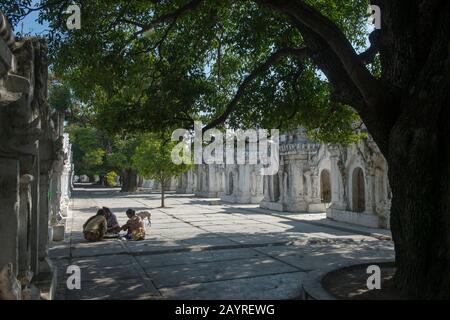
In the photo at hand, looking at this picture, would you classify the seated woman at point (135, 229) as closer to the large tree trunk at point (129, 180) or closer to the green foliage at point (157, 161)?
the green foliage at point (157, 161)

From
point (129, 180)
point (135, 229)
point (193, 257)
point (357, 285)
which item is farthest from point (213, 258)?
point (129, 180)

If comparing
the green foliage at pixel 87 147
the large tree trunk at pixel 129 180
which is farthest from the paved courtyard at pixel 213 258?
the large tree trunk at pixel 129 180

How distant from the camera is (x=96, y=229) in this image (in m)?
11.0

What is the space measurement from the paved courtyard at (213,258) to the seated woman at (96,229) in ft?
0.84

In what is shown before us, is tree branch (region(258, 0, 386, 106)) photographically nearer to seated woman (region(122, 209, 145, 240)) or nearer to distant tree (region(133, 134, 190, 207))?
seated woman (region(122, 209, 145, 240))

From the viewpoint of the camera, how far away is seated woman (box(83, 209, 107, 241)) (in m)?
10.9

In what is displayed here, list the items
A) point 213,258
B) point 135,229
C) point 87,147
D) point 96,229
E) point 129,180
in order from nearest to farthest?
1. point 213,258
2. point 96,229
3. point 135,229
4. point 87,147
5. point 129,180

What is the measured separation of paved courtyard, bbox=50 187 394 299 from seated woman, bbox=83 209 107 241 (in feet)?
0.84

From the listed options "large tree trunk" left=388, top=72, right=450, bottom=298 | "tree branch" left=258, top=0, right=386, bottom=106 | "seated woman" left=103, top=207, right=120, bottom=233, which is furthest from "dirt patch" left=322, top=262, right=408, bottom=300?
"seated woman" left=103, top=207, right=120, bottom=233

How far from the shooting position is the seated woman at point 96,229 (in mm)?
10914

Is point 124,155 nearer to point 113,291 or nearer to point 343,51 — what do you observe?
point 113,291

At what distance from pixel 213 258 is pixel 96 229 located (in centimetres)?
400

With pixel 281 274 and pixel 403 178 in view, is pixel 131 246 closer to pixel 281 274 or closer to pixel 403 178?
pixel 281 274
